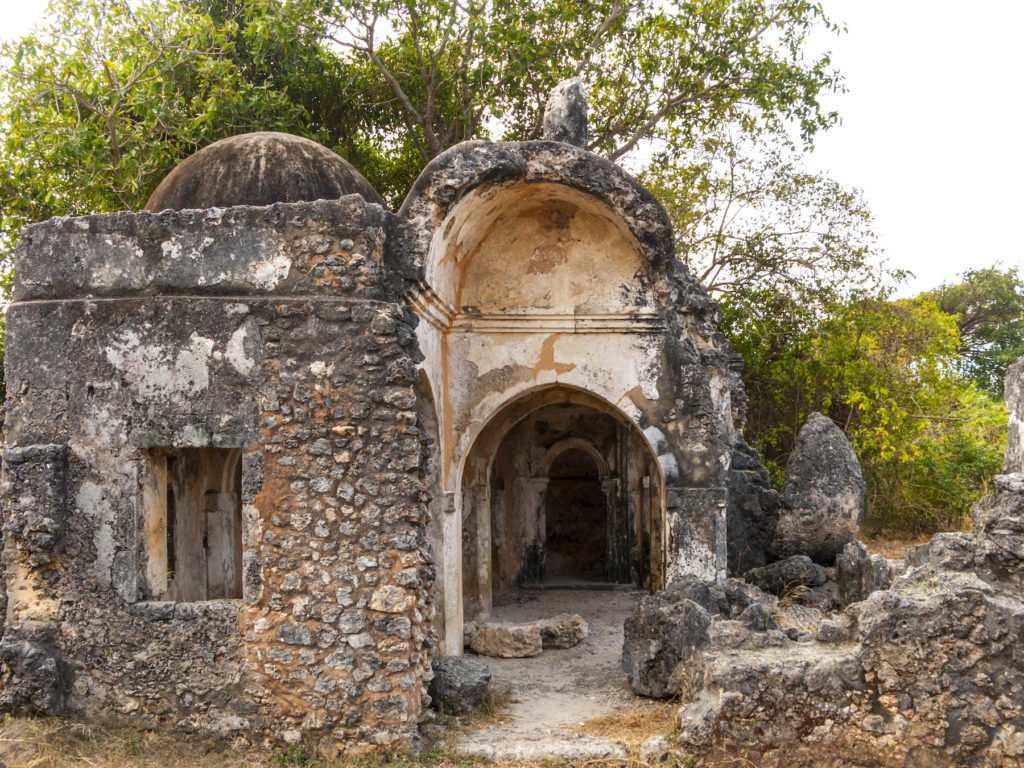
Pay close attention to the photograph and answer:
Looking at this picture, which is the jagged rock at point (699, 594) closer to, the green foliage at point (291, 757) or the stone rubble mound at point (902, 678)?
the stone rubble mound at point (902, 678)

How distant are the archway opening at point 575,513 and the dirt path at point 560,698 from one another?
502 cm

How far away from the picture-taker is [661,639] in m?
6.81

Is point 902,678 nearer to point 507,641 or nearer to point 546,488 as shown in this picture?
point 507,641

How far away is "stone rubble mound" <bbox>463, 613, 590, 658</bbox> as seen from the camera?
8.54 meters

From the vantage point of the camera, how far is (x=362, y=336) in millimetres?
5914

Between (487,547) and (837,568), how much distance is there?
3.72 meters

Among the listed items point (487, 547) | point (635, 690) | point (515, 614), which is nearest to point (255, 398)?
point (635, 690)

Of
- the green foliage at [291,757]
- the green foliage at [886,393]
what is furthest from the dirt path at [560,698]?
the green foliage at [886,393]

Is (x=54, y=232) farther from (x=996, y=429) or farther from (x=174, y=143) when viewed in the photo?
(x=996, y=429)

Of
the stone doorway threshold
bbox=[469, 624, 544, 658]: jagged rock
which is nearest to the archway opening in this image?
the stone doorway threshold

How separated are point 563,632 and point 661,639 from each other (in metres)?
2.23

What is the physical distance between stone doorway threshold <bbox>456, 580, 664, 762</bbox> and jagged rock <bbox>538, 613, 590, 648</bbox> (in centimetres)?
8

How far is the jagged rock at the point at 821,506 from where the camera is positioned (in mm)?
10039

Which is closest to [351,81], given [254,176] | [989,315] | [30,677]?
[254,176]
